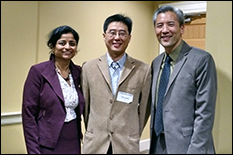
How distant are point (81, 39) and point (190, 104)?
181cm

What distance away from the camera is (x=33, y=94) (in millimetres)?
1438

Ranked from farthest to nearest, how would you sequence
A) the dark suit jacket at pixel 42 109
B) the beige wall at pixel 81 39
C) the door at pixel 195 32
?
the door at pixel 195 32
the dark suit jacket at pixel 42 109
the beige wall at pixel 81 39

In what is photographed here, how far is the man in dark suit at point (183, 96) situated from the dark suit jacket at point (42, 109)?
54cm

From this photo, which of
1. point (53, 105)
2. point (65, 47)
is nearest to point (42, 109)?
point (53, 105)

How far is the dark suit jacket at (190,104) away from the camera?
123 centimetres

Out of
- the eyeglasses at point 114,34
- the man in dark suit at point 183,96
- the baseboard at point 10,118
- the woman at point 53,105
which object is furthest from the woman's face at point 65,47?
the baseboard at point 10,118

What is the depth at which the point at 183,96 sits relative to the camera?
1.29m

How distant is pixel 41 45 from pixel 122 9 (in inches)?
49.3

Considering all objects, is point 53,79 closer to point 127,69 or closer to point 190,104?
point 127,69

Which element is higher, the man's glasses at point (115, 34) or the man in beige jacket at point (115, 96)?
the man's glasses at point (115, 34)

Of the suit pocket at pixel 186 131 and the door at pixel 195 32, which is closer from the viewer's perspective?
the suit pocket at pixel 186 131

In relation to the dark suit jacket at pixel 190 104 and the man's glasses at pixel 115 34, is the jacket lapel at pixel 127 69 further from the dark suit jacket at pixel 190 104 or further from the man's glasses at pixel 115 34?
the dark suit jacket at pixel 190 104

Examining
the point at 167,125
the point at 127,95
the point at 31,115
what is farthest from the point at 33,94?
the point at 167,125

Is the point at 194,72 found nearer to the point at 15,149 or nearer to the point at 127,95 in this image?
the point at 127,95
